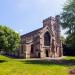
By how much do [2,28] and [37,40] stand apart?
2760cm

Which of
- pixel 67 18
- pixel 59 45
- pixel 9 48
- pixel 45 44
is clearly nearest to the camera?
pixel 9 48

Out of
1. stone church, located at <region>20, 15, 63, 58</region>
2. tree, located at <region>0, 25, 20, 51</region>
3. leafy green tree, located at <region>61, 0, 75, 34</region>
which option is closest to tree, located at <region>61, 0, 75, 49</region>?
leafy green tree, located at <region>61, 0, 75, 34</region>

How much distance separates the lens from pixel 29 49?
81375 millimetres

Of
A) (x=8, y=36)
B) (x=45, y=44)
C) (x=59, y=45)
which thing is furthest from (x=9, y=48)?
(x=59, y=45)

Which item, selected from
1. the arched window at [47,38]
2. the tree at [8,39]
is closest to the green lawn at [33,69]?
the tree at [8,39]

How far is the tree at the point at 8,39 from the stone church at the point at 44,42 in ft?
65.4

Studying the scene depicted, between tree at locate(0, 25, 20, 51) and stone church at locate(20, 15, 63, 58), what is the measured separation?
19928 mm

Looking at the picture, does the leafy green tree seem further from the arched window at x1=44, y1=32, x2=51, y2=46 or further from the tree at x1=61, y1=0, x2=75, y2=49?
the arched window at x1=44, y1=32, x2=51, y2=46

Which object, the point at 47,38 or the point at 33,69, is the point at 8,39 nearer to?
the point at 33,69

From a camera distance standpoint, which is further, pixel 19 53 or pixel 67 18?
pixel 19 53

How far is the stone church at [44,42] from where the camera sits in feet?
268

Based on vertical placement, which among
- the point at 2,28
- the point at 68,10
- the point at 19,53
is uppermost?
the point at 68,10

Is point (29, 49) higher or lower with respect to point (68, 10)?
lower

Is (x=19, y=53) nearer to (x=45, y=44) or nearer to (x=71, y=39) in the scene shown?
(x=45, y=44)
